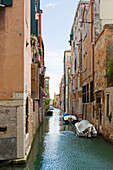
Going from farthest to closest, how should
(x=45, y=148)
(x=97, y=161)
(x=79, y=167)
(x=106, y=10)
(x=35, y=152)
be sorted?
(x=106, y=10) → (x=45, y=148) → (x=35, y=152) → (x=97, y=161) → (x=79, y=167)

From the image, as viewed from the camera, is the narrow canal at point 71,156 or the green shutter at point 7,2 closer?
the green shutter at point 7,2

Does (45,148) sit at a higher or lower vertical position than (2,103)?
lower

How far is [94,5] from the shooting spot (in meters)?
15.7

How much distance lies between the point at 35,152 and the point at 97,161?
8.87ft

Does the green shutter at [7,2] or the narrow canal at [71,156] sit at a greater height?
the green shutter at [7,2]

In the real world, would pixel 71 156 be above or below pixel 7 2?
below

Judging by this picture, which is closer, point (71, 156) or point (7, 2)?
point (7, 2)

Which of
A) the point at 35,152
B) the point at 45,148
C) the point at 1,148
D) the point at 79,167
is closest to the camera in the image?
the point at 1,148

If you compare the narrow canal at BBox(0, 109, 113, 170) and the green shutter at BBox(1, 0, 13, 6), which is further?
the narrow canal at BBox(0, 109, 113, 170)

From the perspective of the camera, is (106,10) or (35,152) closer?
(35,152)

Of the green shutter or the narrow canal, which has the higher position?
the green shutter

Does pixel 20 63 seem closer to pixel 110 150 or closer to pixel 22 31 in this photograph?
pixel 22 31

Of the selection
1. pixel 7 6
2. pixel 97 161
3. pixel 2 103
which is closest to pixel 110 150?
pixel 97 161


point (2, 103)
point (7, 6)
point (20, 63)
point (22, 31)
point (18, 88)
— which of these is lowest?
→ point (2, 103)
